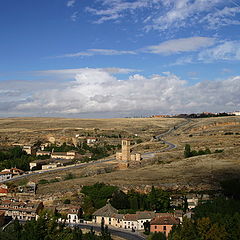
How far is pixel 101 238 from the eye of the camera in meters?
31.5

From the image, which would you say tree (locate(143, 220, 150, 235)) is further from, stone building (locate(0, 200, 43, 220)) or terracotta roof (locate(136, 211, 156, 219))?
stone building (locate(0, 200, 43, 220))

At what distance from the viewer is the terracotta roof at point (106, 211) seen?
39509 millimetres

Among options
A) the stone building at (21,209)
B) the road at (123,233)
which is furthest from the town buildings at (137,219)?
the stone building at (21,209)

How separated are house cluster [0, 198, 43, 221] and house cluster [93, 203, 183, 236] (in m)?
7.76

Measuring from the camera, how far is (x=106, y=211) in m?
40.1

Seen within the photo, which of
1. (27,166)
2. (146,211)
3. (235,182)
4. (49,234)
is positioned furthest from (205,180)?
(27,166)

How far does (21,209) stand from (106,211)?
11.0 meters

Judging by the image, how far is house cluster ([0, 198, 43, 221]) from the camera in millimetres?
41625

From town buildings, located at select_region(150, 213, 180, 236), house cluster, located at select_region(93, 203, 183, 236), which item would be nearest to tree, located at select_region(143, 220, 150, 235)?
house cluster, located at select_region(93, 203, 183, 236)

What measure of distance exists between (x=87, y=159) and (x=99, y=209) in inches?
1577

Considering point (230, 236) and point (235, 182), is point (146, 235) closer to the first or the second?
point (230, 236)

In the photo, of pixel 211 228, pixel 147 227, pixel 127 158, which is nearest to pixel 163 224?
pixel 147 227

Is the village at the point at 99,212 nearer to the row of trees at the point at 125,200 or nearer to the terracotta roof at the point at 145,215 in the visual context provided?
the terracotta roof at the point at 145,215

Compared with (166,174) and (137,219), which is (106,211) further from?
(166,174)
